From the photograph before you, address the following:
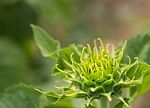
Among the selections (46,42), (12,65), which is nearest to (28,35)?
(12,65)

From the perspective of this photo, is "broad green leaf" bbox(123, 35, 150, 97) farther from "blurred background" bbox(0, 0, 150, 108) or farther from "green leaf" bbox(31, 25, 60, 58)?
"blurred background" bbox(0, 0, 150, 108)

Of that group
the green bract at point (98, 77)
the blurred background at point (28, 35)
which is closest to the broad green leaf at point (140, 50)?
the green bract at point (98, 77)

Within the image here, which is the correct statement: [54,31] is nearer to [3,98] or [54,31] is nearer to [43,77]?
[43,77]

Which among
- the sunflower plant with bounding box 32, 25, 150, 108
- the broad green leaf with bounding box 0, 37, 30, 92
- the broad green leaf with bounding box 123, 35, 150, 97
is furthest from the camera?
the broad green leaf with bounding box 0, 37, 30, 92

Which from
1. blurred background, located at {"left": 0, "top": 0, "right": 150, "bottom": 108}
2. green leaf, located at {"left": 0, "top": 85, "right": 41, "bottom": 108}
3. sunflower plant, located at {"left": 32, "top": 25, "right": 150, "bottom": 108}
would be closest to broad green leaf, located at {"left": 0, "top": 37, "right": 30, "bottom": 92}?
blurred background, located at {"left": 0, "top": 0, "right": 150, "bottom": 108}

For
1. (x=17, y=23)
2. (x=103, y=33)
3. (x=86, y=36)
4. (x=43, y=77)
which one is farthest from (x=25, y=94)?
(x=103, y=33)

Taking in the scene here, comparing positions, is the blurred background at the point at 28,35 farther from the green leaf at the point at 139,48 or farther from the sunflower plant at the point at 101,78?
the sunflower plant at the point at 101,78

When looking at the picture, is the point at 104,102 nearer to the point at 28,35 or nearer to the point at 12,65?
the point at 12,65

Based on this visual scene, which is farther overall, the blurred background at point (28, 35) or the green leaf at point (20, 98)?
the blurred background at point (28, 35)
